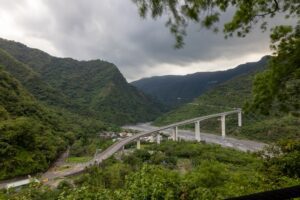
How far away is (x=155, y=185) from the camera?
7441 millimetres

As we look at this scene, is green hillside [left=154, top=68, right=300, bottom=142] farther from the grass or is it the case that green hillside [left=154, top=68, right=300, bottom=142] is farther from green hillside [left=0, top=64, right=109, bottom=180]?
green hillside [left=0, top=64, right=109, bottom=180]

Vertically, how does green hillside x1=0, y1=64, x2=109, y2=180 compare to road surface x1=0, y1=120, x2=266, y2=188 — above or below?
above

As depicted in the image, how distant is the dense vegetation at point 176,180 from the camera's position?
298 inches

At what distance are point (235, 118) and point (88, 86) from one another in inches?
2452

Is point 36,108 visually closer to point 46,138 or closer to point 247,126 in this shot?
point 46,138

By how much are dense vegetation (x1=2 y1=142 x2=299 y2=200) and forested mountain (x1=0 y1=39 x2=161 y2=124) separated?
5003 cm

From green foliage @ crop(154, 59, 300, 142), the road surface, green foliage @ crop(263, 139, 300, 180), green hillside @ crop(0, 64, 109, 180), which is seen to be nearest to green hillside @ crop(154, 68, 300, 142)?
green foliage @ crop(154, 59, 300, 142)

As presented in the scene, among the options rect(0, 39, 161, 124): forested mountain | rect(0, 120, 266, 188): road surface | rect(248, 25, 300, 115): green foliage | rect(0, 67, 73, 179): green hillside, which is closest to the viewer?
rect(248, 25, 300, 115): green foliage

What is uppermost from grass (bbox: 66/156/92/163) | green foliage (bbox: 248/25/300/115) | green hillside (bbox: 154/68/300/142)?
green foliage (bbox: 248/25/300/115)

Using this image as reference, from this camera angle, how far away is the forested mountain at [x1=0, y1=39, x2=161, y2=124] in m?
97.1

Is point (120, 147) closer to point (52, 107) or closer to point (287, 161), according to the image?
point (52, 107)

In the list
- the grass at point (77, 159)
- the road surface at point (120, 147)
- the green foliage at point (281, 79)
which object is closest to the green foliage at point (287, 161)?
the green foliage at point (281, 79)

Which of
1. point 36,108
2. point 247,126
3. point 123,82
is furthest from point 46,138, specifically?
point 123,82

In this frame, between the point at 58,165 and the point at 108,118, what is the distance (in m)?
56.4
